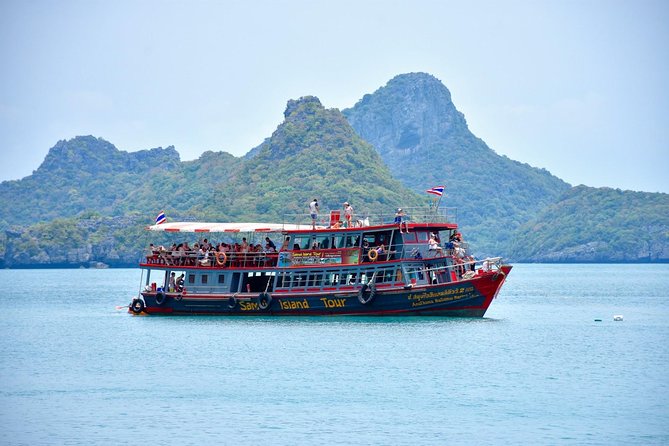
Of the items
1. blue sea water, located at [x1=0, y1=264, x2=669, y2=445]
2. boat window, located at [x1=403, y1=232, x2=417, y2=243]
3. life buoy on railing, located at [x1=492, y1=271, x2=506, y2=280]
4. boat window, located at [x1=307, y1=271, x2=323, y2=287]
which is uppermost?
boat window, located at [x1=403, y1=232, x2=417, y2=243]

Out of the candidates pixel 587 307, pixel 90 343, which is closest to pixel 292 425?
pixel 90 343

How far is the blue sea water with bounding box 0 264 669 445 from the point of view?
27.2m

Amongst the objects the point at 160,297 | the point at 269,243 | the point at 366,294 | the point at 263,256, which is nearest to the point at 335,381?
the point at 366,294

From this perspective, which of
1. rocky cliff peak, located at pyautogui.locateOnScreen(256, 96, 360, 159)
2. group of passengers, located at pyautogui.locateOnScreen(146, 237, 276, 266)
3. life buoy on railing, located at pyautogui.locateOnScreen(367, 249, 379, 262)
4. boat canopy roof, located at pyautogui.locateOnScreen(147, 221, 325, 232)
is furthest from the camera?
rocky cliff peak, located at pyautogui.locateOnScreen(256, 96, 360, 159)

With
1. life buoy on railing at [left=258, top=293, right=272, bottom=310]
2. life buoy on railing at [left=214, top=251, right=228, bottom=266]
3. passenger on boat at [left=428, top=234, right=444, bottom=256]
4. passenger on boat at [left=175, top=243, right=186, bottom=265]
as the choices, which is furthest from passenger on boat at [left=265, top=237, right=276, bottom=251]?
passenger on boat at [left=428, top=234, right=444, bottom=256]

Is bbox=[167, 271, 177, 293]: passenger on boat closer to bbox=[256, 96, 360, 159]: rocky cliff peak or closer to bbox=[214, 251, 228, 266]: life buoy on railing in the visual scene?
bbox=[214, 251, 228, 266]: life buoy on railing

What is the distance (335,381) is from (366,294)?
12535 millimetres

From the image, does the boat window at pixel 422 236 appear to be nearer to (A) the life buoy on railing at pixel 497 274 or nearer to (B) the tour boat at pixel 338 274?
(B) the tour boat at pixel 338 274

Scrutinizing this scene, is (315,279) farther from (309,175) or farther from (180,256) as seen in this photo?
(309,175)

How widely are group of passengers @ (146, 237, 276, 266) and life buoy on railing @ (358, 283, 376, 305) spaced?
206 inches

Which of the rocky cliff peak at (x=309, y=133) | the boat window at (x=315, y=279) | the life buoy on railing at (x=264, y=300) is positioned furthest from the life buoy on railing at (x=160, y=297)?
the rocky cliff peak at (x=309, y=133)

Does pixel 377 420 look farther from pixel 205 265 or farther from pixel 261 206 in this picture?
pixel 261 206

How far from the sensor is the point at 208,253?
49438mm

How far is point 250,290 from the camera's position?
49.3 m
